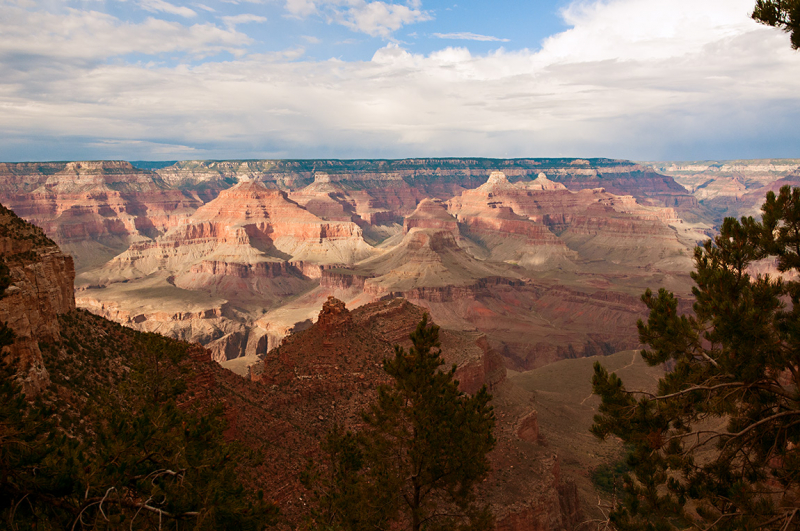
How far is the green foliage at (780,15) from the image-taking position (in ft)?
44.2

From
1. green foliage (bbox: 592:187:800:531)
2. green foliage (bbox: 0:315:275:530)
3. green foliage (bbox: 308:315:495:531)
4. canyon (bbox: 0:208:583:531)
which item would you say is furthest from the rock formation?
green foliage (bbox: 592:187:800:531)

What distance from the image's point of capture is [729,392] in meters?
14.3

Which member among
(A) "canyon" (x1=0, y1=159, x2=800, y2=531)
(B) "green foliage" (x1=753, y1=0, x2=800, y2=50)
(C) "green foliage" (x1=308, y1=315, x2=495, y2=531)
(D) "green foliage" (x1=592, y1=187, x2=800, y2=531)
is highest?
(B) "green foliage" (x1=753, y1=0, x2=800, y2=50)

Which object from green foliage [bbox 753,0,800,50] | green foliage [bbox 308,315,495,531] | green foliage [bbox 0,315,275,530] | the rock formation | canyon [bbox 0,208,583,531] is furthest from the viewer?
the rock formation

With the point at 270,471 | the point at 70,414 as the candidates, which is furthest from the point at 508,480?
the point at 70,414

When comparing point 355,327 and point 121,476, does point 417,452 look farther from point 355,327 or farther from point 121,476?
point 355,327

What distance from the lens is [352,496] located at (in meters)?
20.1

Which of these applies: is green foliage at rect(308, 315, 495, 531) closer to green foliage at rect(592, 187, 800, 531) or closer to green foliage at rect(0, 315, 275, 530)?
green foliage at rect(592, 187, 800, 531)

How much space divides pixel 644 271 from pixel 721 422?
15096 centimetres

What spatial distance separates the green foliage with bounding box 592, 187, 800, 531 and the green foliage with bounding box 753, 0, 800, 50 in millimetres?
4381

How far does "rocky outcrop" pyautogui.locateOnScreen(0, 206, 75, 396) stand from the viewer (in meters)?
19.0

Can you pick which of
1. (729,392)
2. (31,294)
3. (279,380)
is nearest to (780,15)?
(729,392)

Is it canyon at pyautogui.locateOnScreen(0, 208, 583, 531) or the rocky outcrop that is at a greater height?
the rocky outcrop

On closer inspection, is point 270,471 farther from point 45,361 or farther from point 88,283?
point 88,283
